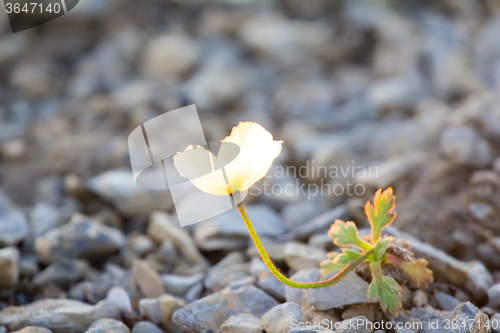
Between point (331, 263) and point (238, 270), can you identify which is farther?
point (238, 270)

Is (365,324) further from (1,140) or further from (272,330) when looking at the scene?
(1,140)

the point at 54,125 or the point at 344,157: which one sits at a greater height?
the point at 54,125

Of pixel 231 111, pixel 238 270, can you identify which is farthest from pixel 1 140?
pixel 238 270

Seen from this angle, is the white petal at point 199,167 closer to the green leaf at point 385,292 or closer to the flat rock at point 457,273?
the green leaf at point 385,292

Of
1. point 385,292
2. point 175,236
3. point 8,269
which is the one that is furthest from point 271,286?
point 8,269

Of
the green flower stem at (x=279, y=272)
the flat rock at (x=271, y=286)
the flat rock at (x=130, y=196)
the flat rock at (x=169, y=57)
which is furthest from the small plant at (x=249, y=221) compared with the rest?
the flat rock at (x=169, y=57)

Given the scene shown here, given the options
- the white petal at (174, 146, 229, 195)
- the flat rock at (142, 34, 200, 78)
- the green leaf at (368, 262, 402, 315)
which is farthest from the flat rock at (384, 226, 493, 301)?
the flat rock at (142, 34, 200, 78)
